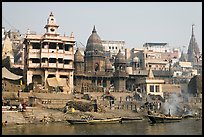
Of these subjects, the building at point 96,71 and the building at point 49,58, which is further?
the building at point 96,71

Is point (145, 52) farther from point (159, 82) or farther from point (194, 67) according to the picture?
point (159, 82)

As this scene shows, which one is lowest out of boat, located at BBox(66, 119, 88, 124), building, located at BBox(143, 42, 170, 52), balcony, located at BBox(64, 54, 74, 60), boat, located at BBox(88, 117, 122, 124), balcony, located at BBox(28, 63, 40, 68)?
boat, located at BBox(88, 117, 122, 124)

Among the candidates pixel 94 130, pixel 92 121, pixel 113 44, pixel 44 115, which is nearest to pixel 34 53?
pixel 44 115

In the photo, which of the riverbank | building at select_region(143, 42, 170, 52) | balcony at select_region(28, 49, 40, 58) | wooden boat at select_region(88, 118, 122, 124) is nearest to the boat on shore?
wooden boat at select_region(88, 118, 122, 124)

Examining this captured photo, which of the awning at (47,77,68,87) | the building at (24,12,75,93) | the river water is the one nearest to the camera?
the river water

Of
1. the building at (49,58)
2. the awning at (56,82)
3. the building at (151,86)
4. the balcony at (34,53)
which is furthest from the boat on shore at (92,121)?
the building at (151,86)

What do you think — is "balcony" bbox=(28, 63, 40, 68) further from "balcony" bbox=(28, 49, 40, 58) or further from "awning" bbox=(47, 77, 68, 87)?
"awning" bbox=(47, 77, 68, 87)

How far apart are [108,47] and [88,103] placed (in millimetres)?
61896

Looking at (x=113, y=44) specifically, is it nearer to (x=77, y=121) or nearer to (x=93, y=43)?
(x=93, y=43)

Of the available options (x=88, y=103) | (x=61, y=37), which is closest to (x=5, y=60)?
(x=61, y=37)

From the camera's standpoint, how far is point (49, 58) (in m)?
49.7

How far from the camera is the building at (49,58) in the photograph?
49094 millimetres

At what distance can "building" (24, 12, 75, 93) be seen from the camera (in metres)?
49.1

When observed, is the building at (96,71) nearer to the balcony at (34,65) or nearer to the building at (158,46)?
the balcony at (34,65)
